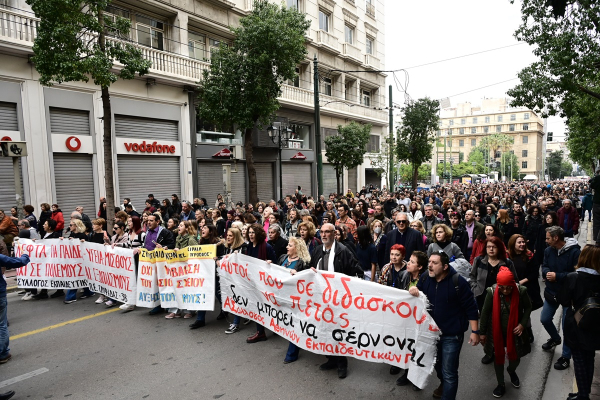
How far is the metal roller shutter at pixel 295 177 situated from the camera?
2686 cm

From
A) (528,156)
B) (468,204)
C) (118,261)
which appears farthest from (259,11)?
(528,156)

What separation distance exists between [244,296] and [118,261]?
2930 millimetres

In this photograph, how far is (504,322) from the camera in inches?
162

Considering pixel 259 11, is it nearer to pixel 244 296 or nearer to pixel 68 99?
pixel 68 99

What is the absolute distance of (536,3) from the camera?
11922 mm

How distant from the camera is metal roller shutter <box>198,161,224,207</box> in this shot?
2044 cm

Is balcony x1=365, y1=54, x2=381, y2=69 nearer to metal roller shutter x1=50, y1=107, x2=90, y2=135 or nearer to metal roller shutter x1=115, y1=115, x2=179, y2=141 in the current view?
metal roller shutter x1=115, y1=115, x2=179, y2=141

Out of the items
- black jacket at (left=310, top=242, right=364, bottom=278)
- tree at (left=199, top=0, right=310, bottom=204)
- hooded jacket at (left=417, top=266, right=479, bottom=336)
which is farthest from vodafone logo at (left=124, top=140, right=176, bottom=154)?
hooded jacket at (left=417, top=266, right=479, bottom=336)

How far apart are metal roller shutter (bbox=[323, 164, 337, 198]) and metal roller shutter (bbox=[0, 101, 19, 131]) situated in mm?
20241

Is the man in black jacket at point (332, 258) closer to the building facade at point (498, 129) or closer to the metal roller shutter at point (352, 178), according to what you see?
the metal roller shutter at point (352, 178)

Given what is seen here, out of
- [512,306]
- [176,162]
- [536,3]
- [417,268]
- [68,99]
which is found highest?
[536,3]

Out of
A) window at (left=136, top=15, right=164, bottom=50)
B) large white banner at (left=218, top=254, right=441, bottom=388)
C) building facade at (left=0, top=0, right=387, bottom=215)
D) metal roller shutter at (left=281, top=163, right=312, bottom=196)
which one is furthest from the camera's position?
metal roller shutter at (left=281, top=163, right=312, bottom=196)

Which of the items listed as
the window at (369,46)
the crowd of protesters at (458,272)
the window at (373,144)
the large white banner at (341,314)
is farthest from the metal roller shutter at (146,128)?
the window at (369,46)

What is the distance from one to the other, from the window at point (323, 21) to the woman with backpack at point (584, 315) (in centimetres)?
2831
